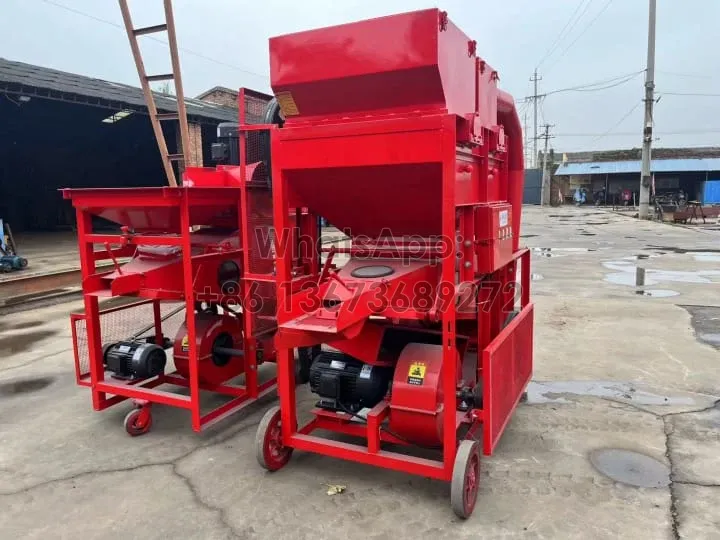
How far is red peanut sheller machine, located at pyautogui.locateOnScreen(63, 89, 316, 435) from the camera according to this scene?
3725 millimetres

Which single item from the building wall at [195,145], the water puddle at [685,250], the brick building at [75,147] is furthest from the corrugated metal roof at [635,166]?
the building wall at [195,145]

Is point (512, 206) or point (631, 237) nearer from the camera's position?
point (512, 206)

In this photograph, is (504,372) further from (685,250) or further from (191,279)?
(685,250)


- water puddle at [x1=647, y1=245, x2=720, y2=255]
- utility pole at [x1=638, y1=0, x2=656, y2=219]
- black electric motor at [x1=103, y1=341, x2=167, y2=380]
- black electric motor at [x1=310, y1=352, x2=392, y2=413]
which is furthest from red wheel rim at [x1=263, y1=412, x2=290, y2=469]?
utility pole at [x1=638, y1=0, x2=656, y2=219]

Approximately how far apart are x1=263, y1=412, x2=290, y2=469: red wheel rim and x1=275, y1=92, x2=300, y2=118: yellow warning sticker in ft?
6.18

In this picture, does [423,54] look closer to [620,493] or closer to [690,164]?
[620,493]

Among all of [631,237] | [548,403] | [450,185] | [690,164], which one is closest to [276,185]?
[450,185]

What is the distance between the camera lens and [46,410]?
441 centimetres

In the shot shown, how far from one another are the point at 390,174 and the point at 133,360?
8.83 ft

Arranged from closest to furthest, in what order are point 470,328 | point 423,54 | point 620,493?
1. point 423,54
2. point 620,493
3. point 470,328

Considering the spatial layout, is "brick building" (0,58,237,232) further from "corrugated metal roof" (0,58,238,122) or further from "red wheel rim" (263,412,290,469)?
"red wheel rim" (263,412,290,469)

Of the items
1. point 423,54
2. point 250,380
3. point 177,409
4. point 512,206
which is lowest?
point 177,409

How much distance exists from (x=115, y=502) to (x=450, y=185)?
2.59 m

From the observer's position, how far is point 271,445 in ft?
11.0
